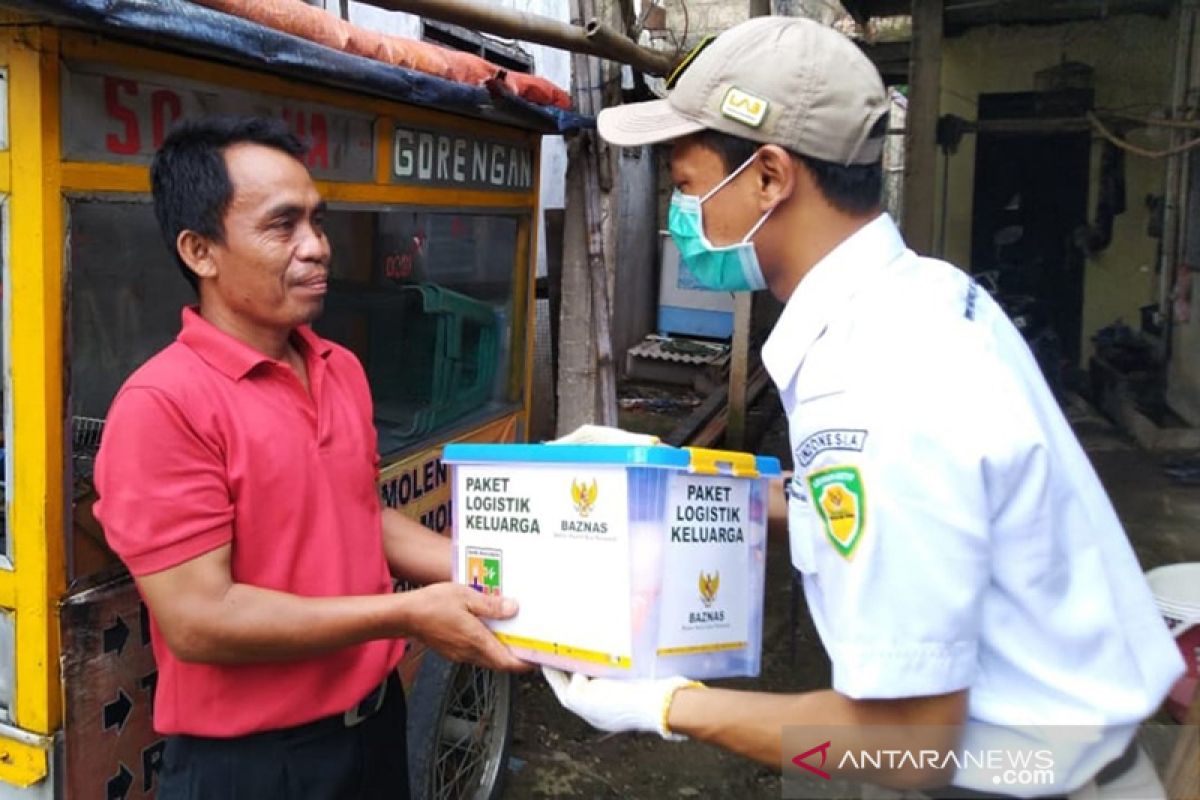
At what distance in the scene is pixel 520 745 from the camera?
403cm

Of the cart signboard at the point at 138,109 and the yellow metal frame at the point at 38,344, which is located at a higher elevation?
the cart signboard at the point at 138,109

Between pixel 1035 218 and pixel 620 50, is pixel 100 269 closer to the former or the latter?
pixel 620 50

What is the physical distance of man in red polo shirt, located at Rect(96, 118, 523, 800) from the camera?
5.38 ft

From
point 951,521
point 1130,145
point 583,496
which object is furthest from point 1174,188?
point 951,521

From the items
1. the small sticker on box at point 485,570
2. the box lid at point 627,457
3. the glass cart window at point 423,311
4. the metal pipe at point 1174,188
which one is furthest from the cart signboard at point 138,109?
the metal pipe at point 1174,188

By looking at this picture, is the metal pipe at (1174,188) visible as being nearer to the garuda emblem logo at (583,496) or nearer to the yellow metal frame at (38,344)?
the garuda emblem logo at (583,496)

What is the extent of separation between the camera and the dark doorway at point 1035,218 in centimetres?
978

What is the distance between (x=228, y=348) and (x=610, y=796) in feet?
8.24

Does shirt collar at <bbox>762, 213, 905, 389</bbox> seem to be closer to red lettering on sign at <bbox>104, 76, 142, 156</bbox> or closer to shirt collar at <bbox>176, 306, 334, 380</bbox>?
shirt collar at <bbox>176, 306, 334, 380</bbox>

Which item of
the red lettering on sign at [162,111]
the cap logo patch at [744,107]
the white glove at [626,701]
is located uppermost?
the red lettering on sign at [162,111]

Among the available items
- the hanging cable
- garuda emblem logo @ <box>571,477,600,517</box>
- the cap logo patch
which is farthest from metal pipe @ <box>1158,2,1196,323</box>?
garuda emblem logo @ <box>571,477,600,517</box>

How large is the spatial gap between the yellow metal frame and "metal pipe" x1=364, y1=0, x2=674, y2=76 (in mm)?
939

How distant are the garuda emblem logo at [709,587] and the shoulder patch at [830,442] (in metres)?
0.34

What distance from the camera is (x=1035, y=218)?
991cm
